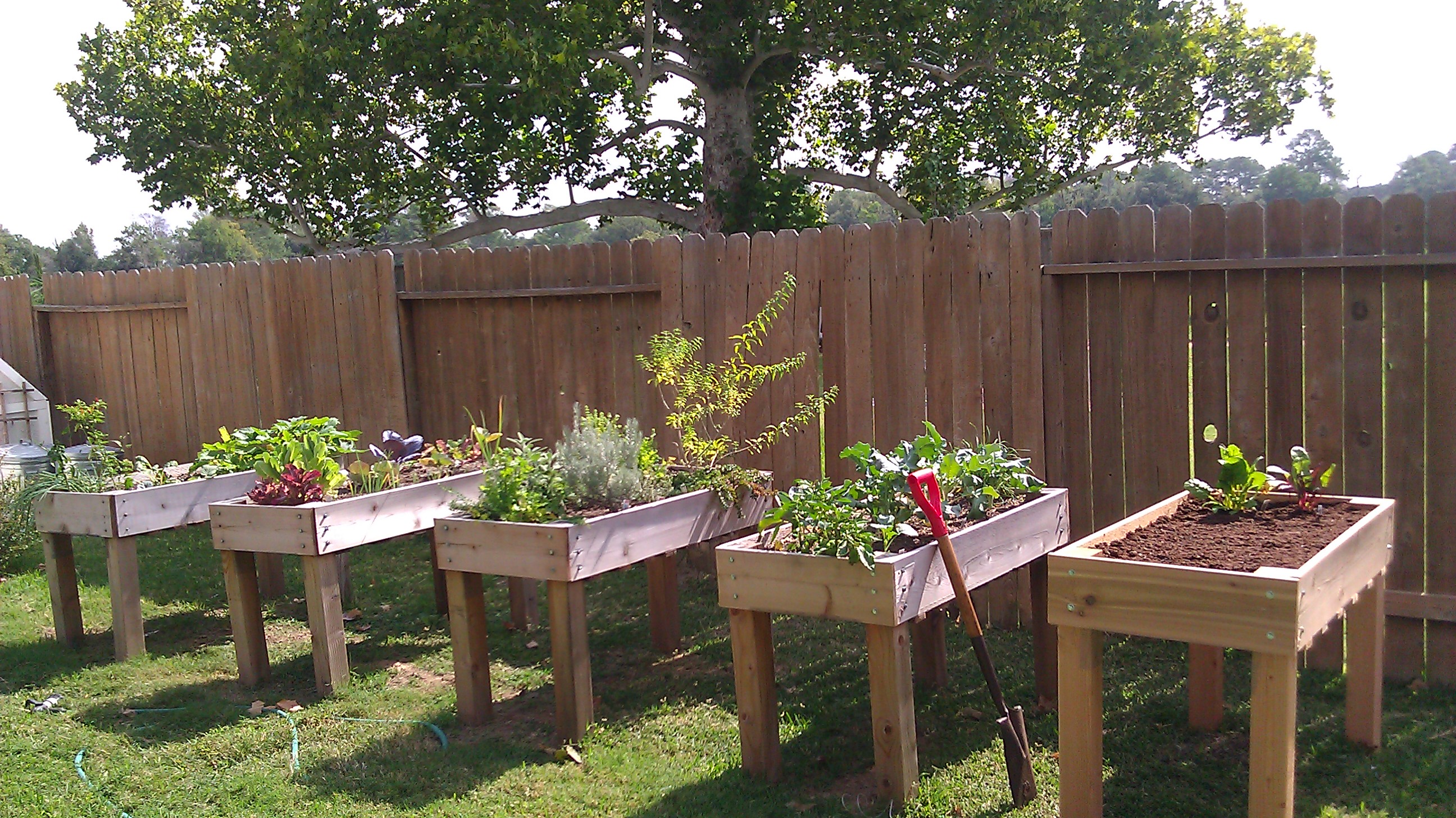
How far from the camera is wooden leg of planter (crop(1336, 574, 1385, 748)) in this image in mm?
3594

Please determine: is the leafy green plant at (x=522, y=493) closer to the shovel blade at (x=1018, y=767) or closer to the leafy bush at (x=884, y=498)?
the leafy bush at (x=884, y=498)

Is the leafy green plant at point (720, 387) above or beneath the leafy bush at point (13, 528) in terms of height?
above

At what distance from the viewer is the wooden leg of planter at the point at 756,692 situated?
3.61 metres

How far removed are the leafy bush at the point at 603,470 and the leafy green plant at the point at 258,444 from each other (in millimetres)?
1207

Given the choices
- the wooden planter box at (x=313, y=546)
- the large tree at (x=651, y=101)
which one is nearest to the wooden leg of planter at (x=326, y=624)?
the wooden planter box at (x=313, y=546)

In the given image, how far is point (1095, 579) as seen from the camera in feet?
9.63

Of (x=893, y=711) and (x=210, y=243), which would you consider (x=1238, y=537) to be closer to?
(x=893, y=711)

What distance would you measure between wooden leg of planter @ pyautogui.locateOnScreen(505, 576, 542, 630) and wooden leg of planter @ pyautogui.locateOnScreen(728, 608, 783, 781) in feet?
7.31

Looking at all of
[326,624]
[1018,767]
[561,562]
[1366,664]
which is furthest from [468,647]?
[1366,664]

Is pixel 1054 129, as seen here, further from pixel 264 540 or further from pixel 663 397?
pixel 264 540

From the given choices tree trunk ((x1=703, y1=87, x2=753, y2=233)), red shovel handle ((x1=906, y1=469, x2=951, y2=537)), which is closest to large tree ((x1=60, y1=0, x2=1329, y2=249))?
tree trunk ((x1=703, y1=87, x2=753, y2=233))

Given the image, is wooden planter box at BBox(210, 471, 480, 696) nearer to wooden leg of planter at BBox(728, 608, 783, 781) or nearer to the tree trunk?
wooden leg of planter at BBox(728, 608, 783, 781)

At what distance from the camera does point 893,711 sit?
11.0ft

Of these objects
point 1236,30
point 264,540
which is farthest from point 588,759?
point 1236,30
